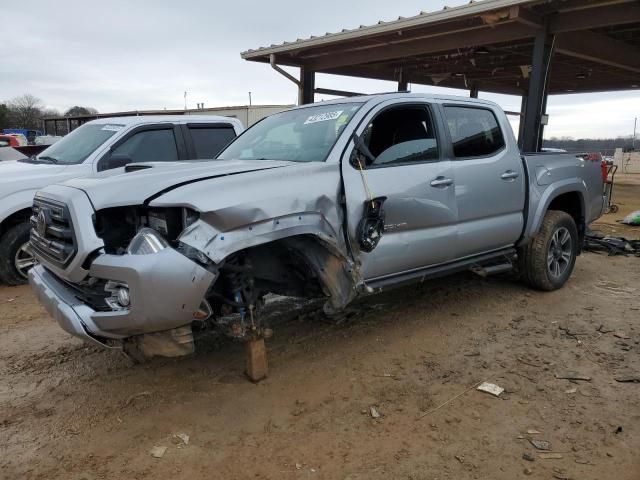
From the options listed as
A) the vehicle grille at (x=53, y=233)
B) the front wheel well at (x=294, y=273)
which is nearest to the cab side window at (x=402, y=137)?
the front wheel well at (x=294, y=273)

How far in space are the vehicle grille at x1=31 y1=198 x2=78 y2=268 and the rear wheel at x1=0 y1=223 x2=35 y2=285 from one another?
2.59 m

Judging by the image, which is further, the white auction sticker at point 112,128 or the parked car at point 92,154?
the white auction sticker at point 112,128

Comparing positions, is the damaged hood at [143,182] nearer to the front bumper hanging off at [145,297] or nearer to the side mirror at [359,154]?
→ the front bumper hanging off at [145,297]

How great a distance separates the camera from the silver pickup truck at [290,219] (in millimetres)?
2805

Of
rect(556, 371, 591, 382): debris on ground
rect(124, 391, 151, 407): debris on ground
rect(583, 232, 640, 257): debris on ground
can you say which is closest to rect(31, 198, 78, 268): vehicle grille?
rect(124, 391, 151, 407): debris on ground

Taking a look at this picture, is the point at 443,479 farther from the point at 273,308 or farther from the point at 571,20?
the point at 571,20

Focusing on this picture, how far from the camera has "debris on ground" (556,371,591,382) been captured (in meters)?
3.60

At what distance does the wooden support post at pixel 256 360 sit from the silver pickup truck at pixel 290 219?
19cm

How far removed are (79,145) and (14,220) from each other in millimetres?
1260

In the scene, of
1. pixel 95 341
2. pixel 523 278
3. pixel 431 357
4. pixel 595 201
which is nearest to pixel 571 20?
pixel 595 201

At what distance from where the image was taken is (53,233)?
315cm

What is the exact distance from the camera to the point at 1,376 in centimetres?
371

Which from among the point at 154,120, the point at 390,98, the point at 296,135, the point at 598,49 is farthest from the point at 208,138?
the point at 598,49

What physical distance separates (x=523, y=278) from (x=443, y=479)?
3.55 metres
